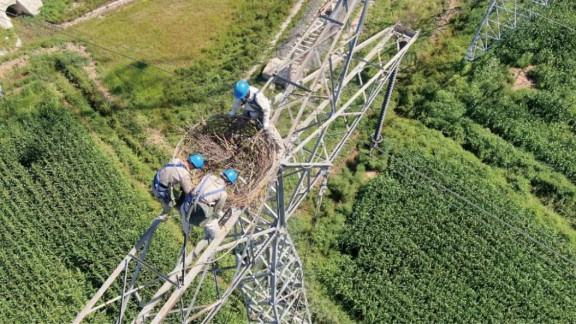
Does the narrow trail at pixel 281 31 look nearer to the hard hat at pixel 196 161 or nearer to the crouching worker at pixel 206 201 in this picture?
the hard hat at pixel 196 161

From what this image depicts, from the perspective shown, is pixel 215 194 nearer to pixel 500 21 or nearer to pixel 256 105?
pixel 256 105

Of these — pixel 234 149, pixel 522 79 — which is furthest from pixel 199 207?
pixel 522 79

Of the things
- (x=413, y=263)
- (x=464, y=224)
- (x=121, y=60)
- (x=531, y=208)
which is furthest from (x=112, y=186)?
(x=531, y=208)

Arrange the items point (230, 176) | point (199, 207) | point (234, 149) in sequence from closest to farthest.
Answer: point (199, 207), point (230, 176), point (234, 149)

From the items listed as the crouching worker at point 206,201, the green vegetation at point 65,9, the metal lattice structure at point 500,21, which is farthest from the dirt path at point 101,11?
the crouching worker at point 206,201

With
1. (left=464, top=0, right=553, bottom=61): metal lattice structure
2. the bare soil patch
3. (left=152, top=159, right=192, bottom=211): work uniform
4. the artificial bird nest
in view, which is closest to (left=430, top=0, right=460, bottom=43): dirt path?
(left=464, top=0, right=553, bottom=61): metal lattice structure

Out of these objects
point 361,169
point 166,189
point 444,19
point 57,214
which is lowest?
point 57,214
